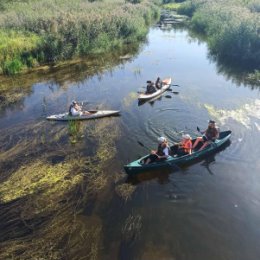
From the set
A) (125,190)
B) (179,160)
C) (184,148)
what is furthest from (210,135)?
(125,190)

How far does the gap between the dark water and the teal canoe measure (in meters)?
0.30

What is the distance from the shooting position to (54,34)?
79.9 ft

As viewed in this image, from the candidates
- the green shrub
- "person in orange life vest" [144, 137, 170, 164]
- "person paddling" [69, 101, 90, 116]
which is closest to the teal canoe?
"person in orange life vest" [144, 137, 170, 164]

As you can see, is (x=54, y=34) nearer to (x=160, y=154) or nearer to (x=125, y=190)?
(x=160, y=154)

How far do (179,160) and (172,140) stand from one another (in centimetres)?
184

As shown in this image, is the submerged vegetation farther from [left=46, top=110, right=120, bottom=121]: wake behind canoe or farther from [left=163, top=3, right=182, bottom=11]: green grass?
[left=163, top=3, right=182, bottom=11]: green grass

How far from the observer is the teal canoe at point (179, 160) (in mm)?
11914

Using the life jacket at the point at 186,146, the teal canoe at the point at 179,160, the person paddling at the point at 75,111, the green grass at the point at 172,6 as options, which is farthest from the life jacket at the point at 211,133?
the green grass at the point at 172,6

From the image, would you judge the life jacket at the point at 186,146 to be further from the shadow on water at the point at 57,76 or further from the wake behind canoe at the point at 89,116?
the shadow on water at the point at 57,76

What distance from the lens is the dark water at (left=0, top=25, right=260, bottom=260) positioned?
940cm

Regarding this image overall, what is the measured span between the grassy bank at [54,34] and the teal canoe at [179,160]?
1403cm

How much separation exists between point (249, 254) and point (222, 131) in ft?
21.9

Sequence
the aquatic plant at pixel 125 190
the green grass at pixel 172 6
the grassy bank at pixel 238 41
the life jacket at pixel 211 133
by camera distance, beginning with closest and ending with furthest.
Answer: the aquatic plant at pixel 125 190 → the life jacket at pixel 211 133 → the grassy bank at pixel 238 41 → the green grass at pixel 172 6

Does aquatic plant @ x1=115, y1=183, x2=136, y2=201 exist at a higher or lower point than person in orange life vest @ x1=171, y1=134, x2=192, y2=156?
lower
